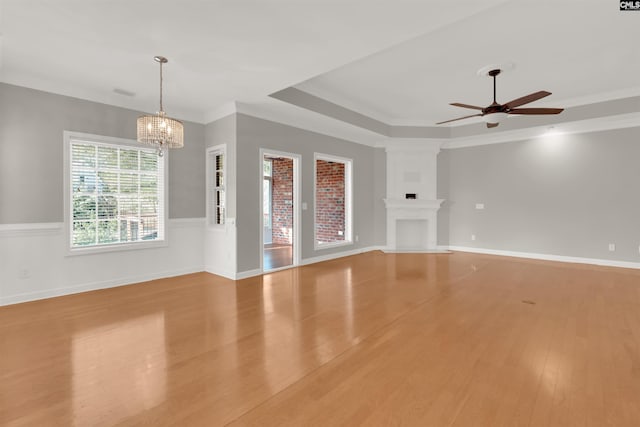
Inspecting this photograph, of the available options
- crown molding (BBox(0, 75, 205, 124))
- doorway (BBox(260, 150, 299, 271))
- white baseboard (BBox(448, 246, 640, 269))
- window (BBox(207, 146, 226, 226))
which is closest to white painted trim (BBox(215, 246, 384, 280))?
window (BBox(207, 146, 226, 226))

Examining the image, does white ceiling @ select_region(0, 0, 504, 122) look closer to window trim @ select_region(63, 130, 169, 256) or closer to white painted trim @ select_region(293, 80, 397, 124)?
window trim @ select_region(63, 130, 169, 256)

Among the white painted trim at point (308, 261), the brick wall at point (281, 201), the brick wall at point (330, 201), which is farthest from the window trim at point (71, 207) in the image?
the brick wall at point (281, 201)

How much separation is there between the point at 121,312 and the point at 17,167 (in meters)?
2.22

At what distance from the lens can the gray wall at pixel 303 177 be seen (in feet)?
16.1

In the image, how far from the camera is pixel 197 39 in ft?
9.82

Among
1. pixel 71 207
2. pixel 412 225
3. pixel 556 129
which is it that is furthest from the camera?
pixel 412 225

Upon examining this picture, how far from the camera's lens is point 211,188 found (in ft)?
17.7

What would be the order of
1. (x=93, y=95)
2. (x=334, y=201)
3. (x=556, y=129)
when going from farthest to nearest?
(x=334, y=201) < (x=556, y=129) < (x=93, y=95)

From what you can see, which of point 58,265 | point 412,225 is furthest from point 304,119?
point 58,265

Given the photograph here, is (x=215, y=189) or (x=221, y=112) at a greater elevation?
(x=221, y=112)

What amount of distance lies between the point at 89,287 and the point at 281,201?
16.4ft

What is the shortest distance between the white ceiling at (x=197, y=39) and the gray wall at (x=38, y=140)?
0.61ft

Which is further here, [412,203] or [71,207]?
[412,203]

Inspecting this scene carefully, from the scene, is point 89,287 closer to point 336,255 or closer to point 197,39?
point 197,39
